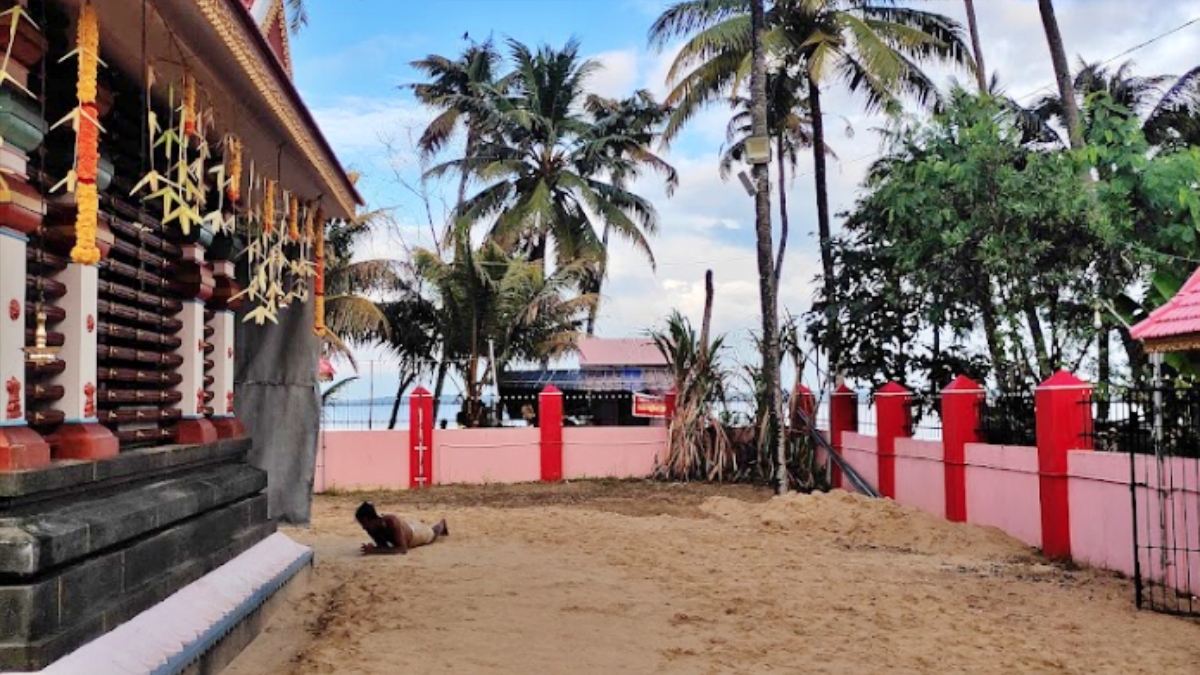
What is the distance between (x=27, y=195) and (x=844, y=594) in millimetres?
5920

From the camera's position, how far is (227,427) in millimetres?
7031

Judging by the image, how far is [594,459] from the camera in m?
17.5

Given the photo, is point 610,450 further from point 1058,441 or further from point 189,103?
point 189,103

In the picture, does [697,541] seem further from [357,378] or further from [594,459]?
[357,378]

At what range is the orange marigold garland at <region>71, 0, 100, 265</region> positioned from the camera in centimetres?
366

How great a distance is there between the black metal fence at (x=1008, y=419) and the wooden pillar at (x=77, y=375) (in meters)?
7.98

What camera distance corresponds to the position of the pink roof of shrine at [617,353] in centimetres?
2553

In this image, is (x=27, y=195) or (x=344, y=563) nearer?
(x=27, y=195)

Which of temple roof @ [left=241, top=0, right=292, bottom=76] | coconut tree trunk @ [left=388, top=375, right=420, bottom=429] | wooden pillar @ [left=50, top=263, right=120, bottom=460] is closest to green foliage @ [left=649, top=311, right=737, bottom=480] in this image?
coconut tree trunk @ [left=388, top=375, right=420, bottom=429]

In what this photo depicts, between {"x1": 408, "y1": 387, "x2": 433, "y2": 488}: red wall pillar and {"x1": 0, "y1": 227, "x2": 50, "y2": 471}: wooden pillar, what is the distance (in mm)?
12291

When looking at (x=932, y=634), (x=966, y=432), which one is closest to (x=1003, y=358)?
(x=966, y=432)

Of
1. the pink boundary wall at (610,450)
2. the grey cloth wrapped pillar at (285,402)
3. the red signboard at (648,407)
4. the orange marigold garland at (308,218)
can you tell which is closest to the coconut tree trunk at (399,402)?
the pink boundary wall at (610,450)

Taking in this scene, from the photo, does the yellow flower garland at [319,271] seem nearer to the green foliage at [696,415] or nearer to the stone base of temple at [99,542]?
the stone base of temple at [99,542]

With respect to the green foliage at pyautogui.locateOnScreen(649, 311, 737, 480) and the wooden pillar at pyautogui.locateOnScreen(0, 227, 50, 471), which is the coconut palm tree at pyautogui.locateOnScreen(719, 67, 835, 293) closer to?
the green foliage at pyautogui.locateOnScreen(649, 311, 737, 480)
